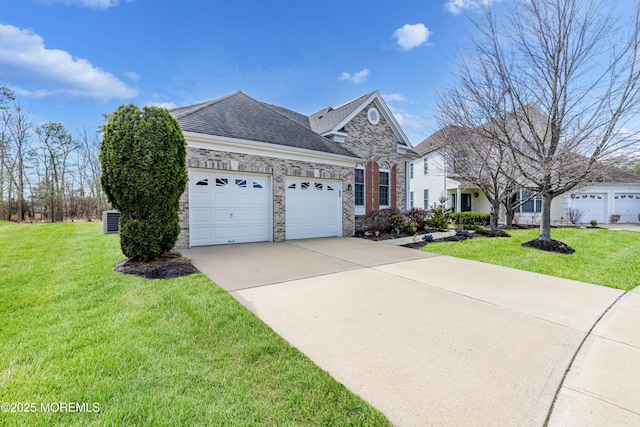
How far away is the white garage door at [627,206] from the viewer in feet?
67.7

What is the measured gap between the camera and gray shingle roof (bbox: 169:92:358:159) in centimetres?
892

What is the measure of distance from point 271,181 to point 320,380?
8199mm

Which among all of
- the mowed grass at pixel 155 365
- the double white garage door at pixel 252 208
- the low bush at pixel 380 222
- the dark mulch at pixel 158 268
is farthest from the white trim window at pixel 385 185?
the mowed grass at pixel 155 365

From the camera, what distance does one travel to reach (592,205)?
20438mm

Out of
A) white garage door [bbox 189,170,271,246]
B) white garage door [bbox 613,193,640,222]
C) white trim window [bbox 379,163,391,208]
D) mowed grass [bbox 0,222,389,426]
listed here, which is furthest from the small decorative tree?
white garage door [bbox 613,193,640,222]

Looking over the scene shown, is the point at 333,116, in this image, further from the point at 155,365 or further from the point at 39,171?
Result: the point at 39,171

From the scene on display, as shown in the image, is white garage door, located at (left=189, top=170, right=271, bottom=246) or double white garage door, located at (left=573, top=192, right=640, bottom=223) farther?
double white garage door, located at (left=573, top=192, right=640, bottom=223)

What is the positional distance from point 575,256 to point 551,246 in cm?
84

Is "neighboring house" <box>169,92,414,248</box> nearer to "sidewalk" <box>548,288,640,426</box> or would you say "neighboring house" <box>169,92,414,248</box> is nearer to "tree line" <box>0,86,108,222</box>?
"sidewalk" <box>548,288,640,426</box>

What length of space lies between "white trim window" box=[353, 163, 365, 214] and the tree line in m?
19.5

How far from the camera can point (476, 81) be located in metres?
9.34

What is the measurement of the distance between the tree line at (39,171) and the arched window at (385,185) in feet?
67.1

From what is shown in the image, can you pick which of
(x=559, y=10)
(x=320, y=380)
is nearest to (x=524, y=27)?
(x=559, y=10)

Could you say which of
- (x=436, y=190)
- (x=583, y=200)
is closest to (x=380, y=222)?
(x=436, y=190)
